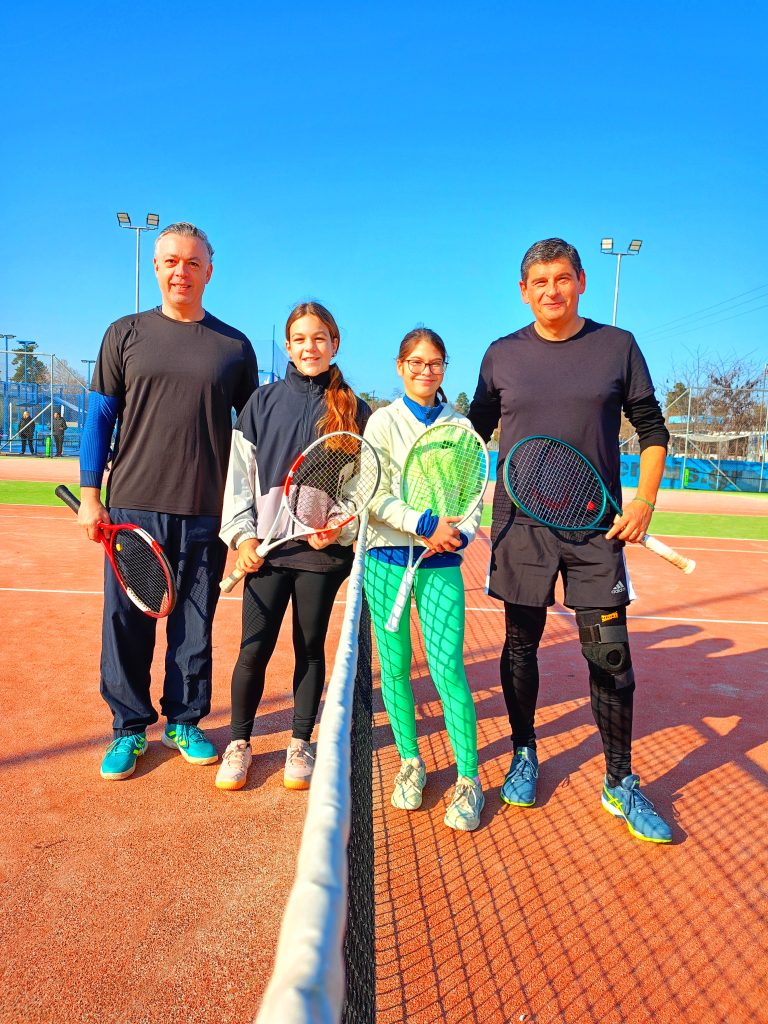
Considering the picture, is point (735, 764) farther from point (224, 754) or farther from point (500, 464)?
point (224, 754)

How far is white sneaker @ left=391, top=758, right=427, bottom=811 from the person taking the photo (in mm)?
2656

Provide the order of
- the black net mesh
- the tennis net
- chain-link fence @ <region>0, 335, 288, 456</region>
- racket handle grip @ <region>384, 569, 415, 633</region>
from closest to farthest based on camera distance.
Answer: the tennis net, the black net mesh, racket handle grip @ <region>384, 569, 415, 633</region>, chain-link fence @ <region>0, 335, 288, 456</region>

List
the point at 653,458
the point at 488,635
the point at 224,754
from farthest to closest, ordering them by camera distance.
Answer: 1. the point at 488,635
2. the point at 224,754
3. the point at 653,458

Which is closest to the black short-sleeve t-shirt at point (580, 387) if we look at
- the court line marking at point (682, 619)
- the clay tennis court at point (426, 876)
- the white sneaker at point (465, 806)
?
the white sneaker at point (465, 806)

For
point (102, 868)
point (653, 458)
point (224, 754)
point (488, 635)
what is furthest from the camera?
point (488, 635)

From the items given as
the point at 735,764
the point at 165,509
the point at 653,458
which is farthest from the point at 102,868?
the point at 735,764

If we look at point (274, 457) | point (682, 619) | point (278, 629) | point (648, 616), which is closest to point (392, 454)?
point (274, 457)

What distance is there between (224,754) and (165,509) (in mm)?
1018

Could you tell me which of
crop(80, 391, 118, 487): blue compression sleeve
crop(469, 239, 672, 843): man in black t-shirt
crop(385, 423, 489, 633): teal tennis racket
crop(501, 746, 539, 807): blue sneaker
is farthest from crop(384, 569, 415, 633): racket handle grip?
crop(80, 391, 118, 487): blue compression sleeve

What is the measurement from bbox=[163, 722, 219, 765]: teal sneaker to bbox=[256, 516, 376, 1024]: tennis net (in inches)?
55.5

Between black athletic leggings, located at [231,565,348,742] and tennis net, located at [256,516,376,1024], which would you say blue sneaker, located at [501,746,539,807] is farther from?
tennis net, located at [256,516,376,1024]

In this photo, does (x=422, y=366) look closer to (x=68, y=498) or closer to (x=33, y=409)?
(x=68, y=498)

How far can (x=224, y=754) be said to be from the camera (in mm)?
Answer: 2879

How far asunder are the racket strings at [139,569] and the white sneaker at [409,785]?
1152 mm
